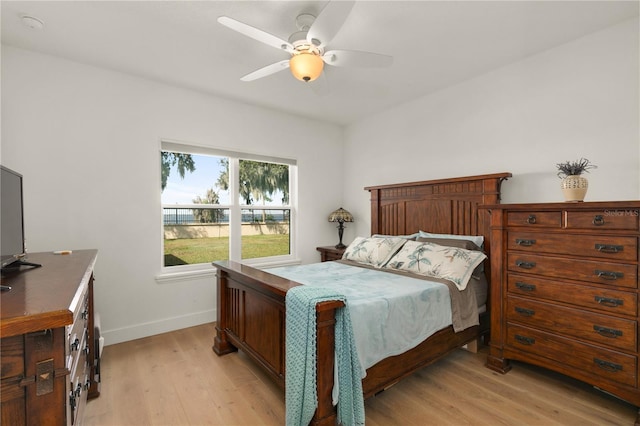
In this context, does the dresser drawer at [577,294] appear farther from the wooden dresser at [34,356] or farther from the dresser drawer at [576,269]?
the wooden dresser at [34,356]

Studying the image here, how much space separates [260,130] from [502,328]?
3314 millimetres

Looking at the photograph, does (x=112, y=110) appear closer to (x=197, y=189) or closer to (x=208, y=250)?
(x=197, y=189)

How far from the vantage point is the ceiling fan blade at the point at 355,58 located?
203cm

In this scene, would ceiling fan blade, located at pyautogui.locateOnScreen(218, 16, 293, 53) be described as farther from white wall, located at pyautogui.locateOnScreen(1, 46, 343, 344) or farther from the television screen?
white wall, located at pyautogui.locateOnScreen(1, 46, 343, 344)

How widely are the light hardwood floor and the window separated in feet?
4.36

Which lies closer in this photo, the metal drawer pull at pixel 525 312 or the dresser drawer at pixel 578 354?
the dresser drawer at pixel 578 354

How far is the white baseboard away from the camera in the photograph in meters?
2.93

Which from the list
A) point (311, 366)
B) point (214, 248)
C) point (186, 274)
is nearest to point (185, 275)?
point (186, 274)

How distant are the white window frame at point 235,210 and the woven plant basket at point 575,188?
9.81 ft

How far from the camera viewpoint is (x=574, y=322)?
2.03 m

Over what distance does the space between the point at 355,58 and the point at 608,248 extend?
2030 millimetres

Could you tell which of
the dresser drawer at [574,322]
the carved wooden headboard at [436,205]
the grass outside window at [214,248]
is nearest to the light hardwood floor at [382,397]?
the dresser drawer at [574,322]

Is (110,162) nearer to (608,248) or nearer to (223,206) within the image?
(223,206)

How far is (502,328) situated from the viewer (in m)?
2.38
